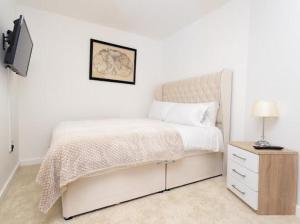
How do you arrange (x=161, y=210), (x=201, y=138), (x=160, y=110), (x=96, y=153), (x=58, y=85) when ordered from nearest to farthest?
(x=96, y=153) < (x=161, y=210) < (x=201, y=138) < (x=58, y=85) < (x=160, y=110)

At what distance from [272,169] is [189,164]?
87cm

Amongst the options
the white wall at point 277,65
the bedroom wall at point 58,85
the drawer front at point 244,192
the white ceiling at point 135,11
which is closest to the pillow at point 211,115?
the white wall at point 277,65

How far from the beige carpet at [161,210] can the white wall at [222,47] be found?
3.27 feet

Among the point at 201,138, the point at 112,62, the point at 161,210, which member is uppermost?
the point at 112,62

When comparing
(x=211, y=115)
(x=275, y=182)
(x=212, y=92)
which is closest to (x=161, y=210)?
(x=275, y=182)

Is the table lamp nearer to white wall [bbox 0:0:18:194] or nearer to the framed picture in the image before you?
the framed picture

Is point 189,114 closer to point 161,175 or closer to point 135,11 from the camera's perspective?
point 161,175

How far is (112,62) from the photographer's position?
331 cm

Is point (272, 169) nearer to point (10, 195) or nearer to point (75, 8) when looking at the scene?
point (10, 195)

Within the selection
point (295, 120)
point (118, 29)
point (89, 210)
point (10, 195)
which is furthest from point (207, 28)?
point (10, 195)

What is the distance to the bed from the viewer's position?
4.95 ft

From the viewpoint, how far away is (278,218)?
152 cm

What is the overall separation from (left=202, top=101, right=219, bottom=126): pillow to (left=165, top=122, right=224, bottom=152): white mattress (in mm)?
112

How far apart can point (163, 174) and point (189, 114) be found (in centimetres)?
92
